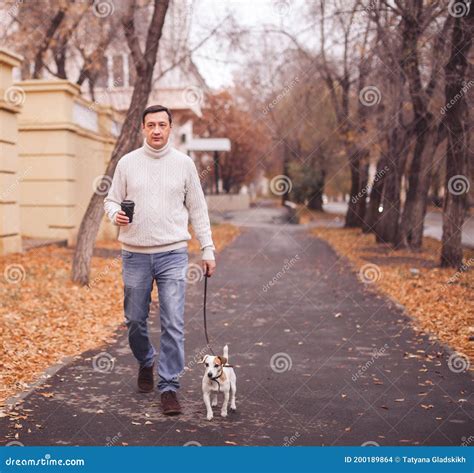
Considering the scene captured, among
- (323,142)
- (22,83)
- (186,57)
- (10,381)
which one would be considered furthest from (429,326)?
(323,142)

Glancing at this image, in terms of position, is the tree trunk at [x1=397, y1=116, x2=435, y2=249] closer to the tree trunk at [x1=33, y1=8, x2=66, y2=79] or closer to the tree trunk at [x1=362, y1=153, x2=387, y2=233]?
the tree trunk at [x1=362, y1=153, x2=387, y2=233]

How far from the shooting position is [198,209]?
16.8 feet

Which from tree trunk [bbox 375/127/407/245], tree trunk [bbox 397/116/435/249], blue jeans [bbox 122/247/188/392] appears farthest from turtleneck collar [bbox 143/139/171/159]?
tree trunk [bbox 375/127/407/245]

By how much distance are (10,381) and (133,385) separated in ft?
3.51

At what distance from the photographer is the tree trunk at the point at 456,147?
12516mm

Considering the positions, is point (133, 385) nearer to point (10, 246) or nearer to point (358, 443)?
point (358, 443)

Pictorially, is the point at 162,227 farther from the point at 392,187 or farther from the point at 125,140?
the point at 392,187

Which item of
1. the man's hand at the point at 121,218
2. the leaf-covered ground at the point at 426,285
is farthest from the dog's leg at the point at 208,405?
the leaf-covered ground at the point at 426,285

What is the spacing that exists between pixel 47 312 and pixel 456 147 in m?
8.75

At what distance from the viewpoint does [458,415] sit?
4895 mm

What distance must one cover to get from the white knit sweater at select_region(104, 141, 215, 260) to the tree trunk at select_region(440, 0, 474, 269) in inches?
354

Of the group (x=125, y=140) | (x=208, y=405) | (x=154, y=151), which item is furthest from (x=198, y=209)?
(x=125, y=140)

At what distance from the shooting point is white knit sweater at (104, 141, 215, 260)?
16.2 feet

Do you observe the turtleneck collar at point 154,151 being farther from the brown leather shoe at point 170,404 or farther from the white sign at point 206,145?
the white sign at point 206,145
